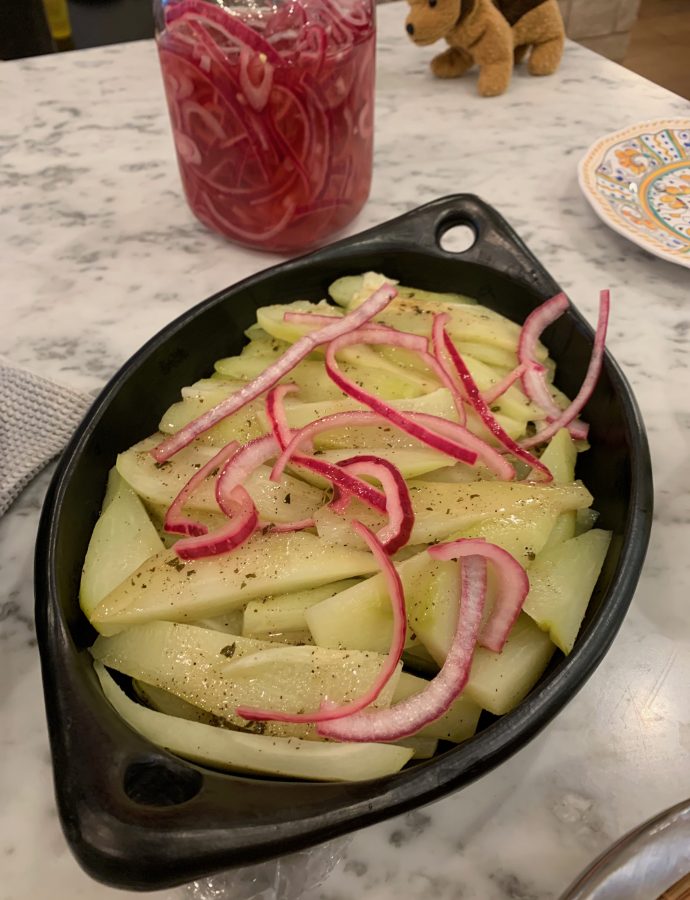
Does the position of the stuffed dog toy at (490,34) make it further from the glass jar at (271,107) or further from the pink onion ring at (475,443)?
the pink onion ring at (475,443)

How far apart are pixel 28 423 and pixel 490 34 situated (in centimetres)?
118

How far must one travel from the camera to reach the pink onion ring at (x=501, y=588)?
54cm

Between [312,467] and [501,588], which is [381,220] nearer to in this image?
[312,467]

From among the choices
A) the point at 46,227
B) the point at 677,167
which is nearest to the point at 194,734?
the point at 46,227

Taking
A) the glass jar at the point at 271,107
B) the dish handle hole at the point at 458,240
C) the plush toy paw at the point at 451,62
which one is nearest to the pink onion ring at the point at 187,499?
the glass jar at the point at 271,107

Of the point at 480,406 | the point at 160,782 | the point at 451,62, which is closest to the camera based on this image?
the point at 160,782

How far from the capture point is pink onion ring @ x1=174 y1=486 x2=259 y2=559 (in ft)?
1.92

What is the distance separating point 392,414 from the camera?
672 millimetres

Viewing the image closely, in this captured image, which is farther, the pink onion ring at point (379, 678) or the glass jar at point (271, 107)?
the glass jar at point (271, 107)

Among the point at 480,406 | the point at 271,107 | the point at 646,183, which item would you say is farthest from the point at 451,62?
the point at 480,406

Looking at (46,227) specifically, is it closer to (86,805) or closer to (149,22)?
(86,805)

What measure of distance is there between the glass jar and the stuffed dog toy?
48 centimetres

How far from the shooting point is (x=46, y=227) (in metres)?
1.21

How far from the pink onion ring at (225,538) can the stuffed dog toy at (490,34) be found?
3.80 ft
